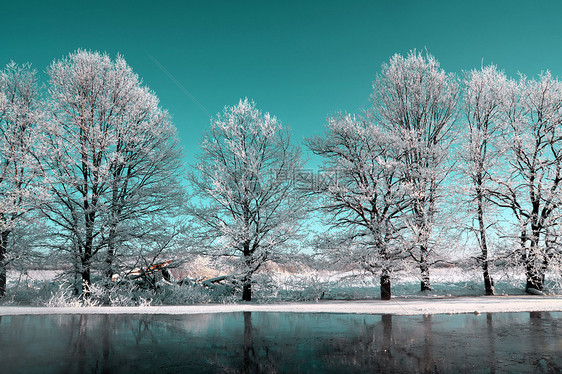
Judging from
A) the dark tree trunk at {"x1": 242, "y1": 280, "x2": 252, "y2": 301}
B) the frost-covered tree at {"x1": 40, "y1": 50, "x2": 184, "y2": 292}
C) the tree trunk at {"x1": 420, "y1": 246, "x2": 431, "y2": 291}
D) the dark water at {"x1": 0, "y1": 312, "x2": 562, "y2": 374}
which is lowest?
the dark tree trunk at {"x1": 242, "y1": 280, "x2": 252, "y2": 301}

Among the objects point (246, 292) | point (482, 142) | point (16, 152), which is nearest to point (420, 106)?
point (482, 142)

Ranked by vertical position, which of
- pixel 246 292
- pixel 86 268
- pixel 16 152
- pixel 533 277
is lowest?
pixel 246 292

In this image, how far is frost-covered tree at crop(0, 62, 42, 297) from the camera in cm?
1484

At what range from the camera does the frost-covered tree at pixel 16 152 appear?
14843 mm

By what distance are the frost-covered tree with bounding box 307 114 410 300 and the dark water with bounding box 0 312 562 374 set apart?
6.30 meters

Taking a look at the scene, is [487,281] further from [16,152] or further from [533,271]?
[16,152]

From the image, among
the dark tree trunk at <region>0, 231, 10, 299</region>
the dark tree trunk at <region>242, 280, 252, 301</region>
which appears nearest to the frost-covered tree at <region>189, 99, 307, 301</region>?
the dark tree trunk at <region>242, 280, 252, 301</region>

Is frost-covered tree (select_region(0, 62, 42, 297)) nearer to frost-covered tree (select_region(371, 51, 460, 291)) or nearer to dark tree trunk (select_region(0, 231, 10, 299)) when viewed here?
dark tree trunk (select_region(0, 231, 10, 299))

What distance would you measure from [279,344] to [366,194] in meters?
11.4

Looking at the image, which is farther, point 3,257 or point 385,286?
point 3,257

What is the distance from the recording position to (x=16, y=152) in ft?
50.3

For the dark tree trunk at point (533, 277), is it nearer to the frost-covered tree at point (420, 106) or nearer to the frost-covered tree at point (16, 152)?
the frost-covered tree at point (420, 106)

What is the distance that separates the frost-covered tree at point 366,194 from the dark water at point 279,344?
630 cm

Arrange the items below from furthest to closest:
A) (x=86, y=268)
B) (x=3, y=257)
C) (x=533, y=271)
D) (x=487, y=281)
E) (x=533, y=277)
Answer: (x=487, y=281) → (x=533, y=277) → (x=533, y=271) → (x=3, y=257) → (x=86, y=268)
